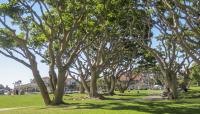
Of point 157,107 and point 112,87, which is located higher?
point 112,87

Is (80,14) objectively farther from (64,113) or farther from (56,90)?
(64,113)

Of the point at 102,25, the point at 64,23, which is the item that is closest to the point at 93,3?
the point at 64,23

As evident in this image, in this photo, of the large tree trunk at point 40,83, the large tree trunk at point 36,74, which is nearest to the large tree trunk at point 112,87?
the large tree trunk at point 40,83

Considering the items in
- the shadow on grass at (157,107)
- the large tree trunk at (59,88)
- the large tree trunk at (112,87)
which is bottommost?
the shadow on grass at (157,107)

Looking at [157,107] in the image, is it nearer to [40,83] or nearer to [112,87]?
[40,83]

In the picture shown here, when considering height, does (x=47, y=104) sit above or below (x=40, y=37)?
below

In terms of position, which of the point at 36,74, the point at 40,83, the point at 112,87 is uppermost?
the point at 112,87

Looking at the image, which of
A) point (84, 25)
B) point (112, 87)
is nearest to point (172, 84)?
point (84, 25)

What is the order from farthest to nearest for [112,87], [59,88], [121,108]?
[112,87] → [59,88] → [121,108]

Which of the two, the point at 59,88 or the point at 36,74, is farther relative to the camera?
the point at 59,88

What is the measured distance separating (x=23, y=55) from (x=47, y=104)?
4.99m

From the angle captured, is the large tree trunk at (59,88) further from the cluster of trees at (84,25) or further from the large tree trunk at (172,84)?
the large tree trunk at (172,84)

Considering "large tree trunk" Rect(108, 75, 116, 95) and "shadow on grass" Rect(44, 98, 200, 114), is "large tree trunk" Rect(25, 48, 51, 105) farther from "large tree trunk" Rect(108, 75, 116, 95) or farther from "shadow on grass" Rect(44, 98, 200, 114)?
"large tree trunk" Rect(108, 75, 116, 95)

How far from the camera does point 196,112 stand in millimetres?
21094
